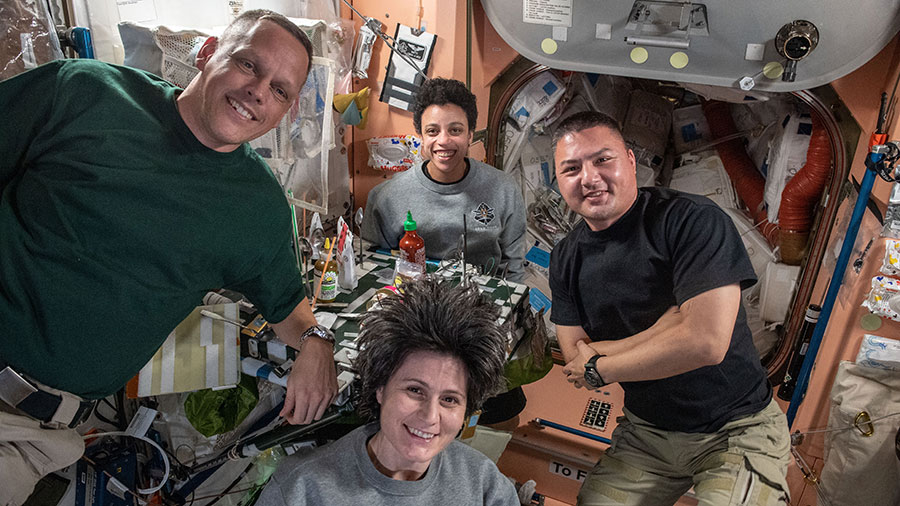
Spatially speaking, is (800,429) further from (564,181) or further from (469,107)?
(469,107)

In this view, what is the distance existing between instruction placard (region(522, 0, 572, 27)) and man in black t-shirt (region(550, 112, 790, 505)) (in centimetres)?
82

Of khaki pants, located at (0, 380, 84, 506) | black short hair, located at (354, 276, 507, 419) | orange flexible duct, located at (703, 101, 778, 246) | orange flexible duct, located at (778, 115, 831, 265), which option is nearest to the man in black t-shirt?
black short hair, located at (354, 276, 507, 419)

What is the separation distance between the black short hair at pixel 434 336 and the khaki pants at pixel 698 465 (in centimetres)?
91

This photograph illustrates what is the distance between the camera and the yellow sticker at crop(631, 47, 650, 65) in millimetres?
2824

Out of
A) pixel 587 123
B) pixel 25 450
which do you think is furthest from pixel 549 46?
pixel 25 450

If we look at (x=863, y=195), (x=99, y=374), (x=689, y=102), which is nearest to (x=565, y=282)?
(x=863, y=195)

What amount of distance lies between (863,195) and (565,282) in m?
1.28

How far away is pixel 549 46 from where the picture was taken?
118 inches

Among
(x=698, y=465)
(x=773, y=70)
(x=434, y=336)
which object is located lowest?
(x=698, y=465)

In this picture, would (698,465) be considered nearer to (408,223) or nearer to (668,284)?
(668,284)

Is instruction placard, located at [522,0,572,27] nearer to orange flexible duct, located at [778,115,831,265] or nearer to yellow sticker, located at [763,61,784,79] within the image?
yellow sticker, located at [763,61,784,79]

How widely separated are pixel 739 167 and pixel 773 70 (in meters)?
1.07

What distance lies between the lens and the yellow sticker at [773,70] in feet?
8.69

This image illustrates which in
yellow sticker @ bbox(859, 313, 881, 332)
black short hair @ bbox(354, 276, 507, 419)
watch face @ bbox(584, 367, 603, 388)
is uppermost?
black short hair @ bbox(354, 276, 507, 419)
